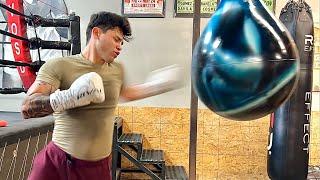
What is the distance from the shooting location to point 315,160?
495cm

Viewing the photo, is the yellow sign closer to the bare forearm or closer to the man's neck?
the man's neck

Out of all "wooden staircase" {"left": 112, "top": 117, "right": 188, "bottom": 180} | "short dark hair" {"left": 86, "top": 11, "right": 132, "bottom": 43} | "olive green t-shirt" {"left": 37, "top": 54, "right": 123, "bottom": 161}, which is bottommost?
"wooden staircase" {"left": 112, "top": 117, "right": 188, "bottom": 180}

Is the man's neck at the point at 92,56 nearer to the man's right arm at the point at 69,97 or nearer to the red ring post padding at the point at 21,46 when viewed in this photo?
the man's right arm at the point at 69,97

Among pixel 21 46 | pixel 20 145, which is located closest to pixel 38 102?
pixel 20 145

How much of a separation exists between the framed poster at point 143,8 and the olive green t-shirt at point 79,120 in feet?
9.85

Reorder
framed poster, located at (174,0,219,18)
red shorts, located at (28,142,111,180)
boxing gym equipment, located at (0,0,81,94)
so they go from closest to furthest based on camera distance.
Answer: red shorts, located at (28,142,111,180)
boxing gym equipment, located at (0,0,81,94)
framed poster, located at (174,0,219,18)

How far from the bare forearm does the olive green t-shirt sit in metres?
0.14

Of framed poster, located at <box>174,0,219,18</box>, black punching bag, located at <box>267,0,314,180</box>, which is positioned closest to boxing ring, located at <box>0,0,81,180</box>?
framed poster, located at <box>174,0,219,18</box>

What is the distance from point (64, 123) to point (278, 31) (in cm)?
127

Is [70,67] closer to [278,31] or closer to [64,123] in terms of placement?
[64,123]

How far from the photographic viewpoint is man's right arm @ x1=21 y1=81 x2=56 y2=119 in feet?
5.89

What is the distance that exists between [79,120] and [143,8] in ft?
10.7

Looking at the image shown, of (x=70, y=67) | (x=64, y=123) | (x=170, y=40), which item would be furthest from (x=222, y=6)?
(x=170, y=40)

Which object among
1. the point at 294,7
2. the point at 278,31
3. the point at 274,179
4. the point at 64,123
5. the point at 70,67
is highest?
the point at 294,7
